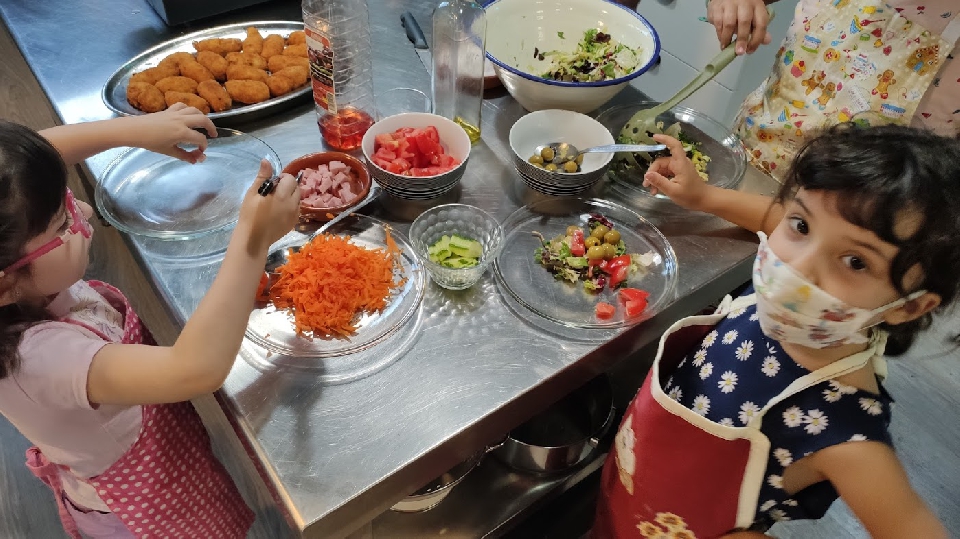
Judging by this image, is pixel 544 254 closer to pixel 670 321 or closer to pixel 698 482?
pixel 670 321

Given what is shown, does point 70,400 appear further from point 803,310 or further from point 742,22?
point 742,22

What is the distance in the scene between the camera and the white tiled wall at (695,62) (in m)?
2.87

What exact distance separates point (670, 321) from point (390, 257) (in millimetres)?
517

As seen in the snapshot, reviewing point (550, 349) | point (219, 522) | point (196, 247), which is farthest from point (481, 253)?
point (219, 522)

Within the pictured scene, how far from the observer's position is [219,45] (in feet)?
5.06

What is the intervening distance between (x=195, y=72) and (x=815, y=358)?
4.50ft

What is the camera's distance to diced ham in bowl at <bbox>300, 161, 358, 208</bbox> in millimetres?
1184

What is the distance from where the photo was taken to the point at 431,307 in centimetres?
108

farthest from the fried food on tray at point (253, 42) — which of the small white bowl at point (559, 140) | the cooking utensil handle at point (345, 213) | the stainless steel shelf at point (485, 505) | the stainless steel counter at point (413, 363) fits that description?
the stainless steel shelf at point (485, 505)

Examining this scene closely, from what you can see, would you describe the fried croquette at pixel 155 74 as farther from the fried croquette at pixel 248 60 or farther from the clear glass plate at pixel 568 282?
the clear glass plate at pixel 568 282

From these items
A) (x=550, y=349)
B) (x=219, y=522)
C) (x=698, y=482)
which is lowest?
(x=219, y=522)

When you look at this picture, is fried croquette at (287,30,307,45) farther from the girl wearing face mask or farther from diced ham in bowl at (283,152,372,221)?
the girl wearing face mask

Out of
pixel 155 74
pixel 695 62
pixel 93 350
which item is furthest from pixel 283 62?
pixel 695 62

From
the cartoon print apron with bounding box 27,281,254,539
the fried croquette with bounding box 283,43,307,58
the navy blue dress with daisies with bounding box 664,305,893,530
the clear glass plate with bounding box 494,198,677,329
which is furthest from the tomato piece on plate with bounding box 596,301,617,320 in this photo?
the fried croquette with bounding box 283,43,307,58
